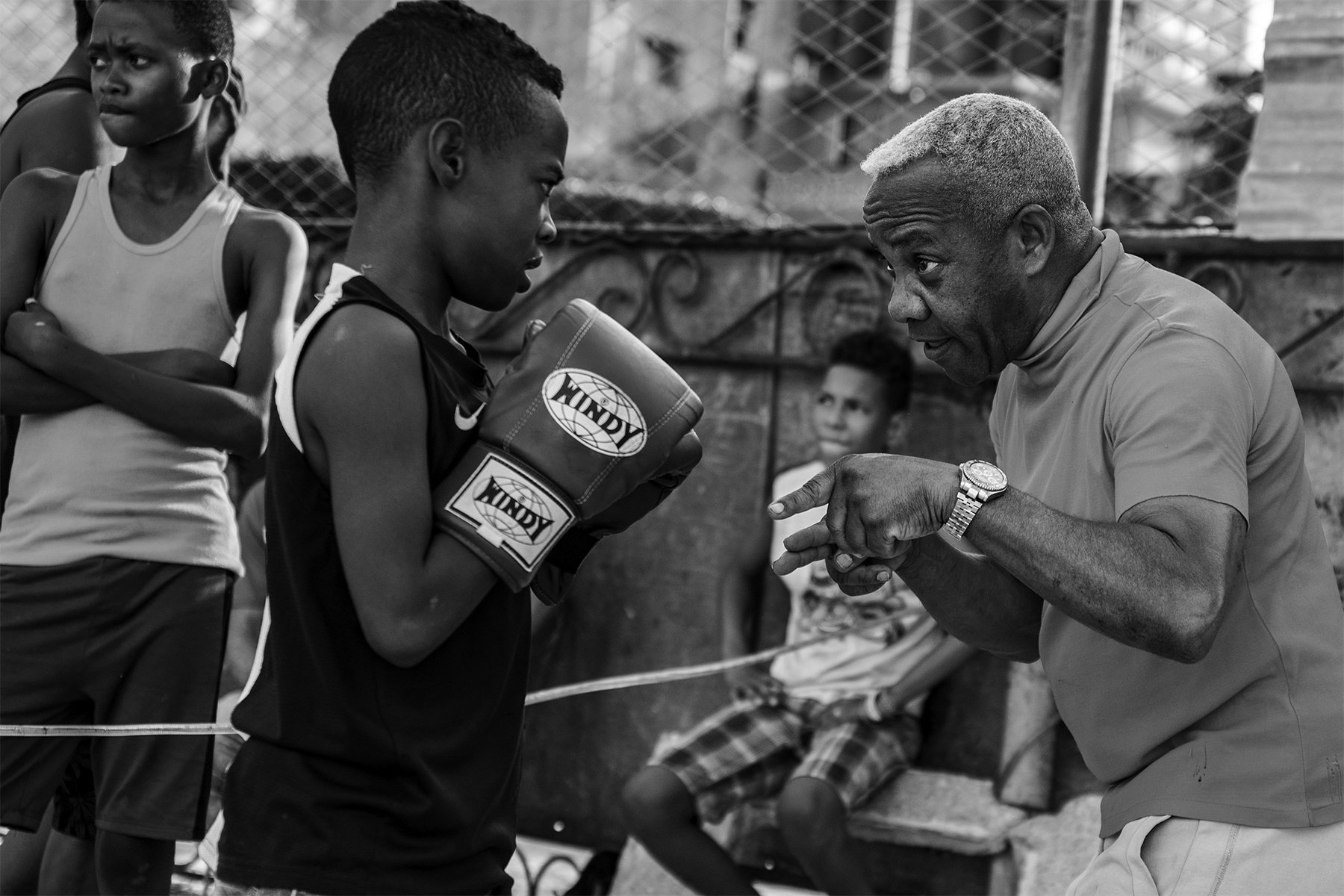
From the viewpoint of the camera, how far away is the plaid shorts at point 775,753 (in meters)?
3.79

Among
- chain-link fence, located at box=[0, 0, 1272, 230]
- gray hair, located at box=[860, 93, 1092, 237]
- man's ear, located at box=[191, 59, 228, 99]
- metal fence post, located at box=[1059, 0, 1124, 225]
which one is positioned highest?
gray hair, located at box=[860, 93, 1092, 237]

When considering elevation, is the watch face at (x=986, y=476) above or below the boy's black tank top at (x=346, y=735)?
above

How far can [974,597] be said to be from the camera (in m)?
2.09

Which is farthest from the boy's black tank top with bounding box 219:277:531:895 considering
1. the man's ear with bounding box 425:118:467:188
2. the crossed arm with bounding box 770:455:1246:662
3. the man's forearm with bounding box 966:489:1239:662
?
the man's forearm with bounding box 966:489:1239:662

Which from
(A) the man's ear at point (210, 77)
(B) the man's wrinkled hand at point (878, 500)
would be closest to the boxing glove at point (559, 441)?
(B) the man's wrinkled hand at point (878, 500)

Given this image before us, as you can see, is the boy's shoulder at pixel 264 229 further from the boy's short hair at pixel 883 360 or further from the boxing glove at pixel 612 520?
the boy's short hair at pixel 883 360

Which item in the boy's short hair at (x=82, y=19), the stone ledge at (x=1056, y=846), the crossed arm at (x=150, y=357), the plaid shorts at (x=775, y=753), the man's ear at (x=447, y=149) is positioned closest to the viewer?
the man's ear at (x=447, y=149)

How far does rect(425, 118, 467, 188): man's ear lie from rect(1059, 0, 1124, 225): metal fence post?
2.59 metres

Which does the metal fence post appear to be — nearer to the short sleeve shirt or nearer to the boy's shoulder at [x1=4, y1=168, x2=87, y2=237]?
the short sleeve shirt

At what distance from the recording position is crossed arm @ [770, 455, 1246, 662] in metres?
1.59

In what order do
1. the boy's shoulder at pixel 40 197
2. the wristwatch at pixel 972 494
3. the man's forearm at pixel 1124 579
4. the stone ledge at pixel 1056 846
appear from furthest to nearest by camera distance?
the stone ledge at pixel 1056 846
the boy's shoulder at pixel 40 197
the wristwatch at pixel 972 494
the man's forearm at pixel 1124 579

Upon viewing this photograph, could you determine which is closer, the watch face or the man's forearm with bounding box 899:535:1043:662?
the watch face

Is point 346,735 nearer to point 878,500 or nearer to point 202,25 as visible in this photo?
point 878,500

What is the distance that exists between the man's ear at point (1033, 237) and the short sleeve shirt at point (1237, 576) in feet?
0.22
